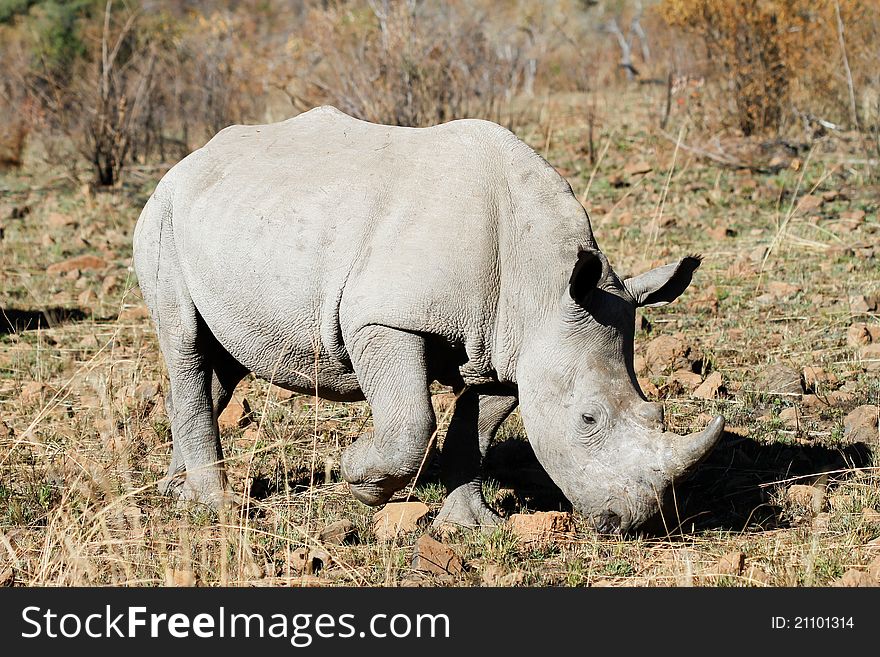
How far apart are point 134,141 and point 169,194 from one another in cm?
894

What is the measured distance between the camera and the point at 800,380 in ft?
20.7

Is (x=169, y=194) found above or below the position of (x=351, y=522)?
above

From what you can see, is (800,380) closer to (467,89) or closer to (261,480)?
(261,480)

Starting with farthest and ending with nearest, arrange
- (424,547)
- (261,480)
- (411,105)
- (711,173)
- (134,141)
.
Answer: (134,141), (411,105), (711,173), (261,480), (424,547)

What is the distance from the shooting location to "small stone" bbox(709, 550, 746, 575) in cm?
405

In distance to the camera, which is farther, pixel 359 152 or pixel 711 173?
pixel 711 173

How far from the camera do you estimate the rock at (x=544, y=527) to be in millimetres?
4492

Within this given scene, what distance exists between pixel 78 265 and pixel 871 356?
6.37m

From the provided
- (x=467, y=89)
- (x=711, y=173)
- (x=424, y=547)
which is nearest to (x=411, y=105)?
(x=467, y=89)

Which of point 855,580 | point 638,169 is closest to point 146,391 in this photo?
point 855,580

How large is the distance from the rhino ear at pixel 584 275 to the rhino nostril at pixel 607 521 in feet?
2.53

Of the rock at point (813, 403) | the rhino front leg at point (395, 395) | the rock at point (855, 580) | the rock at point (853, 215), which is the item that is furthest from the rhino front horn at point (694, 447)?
the rock at point (853, 215)

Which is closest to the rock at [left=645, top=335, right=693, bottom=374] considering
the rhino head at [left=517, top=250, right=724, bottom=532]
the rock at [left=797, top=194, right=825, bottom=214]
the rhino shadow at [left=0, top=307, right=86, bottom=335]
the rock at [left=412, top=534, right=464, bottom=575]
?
the rhino head at [left=517, top=250, right=724, bottom=532]

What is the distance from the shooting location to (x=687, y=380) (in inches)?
254
